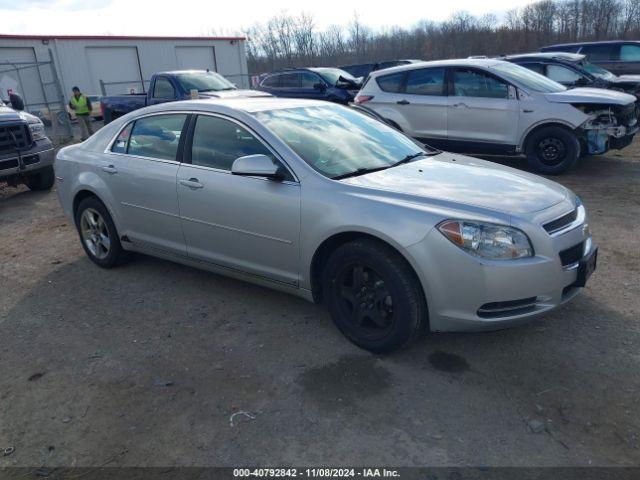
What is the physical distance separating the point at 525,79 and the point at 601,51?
8.57 meters

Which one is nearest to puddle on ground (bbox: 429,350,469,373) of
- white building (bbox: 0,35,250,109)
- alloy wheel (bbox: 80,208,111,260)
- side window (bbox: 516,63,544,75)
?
alloy wheel (bbox: 80,208,111,260)

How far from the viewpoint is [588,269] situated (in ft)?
11.3

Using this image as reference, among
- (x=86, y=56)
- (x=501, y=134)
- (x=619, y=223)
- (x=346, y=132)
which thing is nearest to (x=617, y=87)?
(x=501, y=134)

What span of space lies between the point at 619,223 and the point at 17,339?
591 centimetres

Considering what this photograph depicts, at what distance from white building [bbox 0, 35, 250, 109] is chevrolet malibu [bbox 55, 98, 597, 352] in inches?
706

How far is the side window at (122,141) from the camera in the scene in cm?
496

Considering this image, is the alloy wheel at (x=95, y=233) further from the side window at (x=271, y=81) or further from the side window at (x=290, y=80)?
the side window at (x=271, y=81)

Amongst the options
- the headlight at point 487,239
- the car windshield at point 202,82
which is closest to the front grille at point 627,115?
the headlight at point 487,239

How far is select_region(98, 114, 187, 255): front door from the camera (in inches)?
176

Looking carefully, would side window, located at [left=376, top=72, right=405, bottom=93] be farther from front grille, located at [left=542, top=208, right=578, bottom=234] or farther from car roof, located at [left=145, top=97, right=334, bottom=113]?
front grille, located at [left=542, top=208, right=578, bottom=234]

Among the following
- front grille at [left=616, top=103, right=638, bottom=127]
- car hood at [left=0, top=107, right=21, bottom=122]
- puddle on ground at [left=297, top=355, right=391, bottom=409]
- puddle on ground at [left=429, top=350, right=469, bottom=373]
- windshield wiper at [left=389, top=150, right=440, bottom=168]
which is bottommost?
puddle on ground at [left=429, top=350, right=469, bottom=373]

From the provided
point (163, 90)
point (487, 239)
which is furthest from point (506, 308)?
point (163, 90)

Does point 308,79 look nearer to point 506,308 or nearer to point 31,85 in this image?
point 506,308

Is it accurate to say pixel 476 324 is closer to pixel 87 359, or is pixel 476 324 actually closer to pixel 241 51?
pixel 87 359
